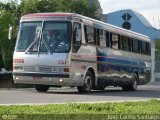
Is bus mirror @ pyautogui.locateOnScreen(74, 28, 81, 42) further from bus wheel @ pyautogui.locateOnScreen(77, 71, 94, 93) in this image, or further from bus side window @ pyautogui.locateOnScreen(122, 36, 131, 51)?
bus side window @ pyautogui.locateOnScreen(122, 36, 131, 51)

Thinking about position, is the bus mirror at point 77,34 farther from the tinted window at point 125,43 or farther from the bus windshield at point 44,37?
the tinted window at point 125,43

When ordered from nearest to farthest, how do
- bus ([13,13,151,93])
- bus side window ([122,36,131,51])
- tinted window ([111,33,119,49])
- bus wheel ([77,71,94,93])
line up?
bus ([13,13,151,93]), bus wheel ([77,71,94,93]), tinted window ([111,33,119,49]), bus side window ([122,36,131,51])

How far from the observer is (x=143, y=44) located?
99.0ft

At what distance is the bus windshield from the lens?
67.7 ft

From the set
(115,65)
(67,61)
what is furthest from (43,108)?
(115,65)

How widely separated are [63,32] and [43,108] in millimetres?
8398

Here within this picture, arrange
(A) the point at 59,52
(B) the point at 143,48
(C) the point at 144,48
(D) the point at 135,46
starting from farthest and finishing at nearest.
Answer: (C) the point at 144,48, (B) the point at 143,48, (D) the point at 135,46, (A) the point at 59,52

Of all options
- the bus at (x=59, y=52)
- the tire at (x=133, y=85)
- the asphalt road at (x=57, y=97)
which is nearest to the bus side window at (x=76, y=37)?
the bus at (x=59, y=52)

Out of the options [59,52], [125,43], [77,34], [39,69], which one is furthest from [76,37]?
[125,43]

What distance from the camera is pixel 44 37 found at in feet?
68.5

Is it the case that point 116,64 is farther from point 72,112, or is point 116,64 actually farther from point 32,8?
point 32,8

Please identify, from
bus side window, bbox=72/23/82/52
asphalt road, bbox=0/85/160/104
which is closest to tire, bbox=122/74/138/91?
asphalt road, bbox=0/85/160/104

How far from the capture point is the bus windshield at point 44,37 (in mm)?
20625

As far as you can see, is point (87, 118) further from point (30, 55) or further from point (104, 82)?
point (104, 82)
